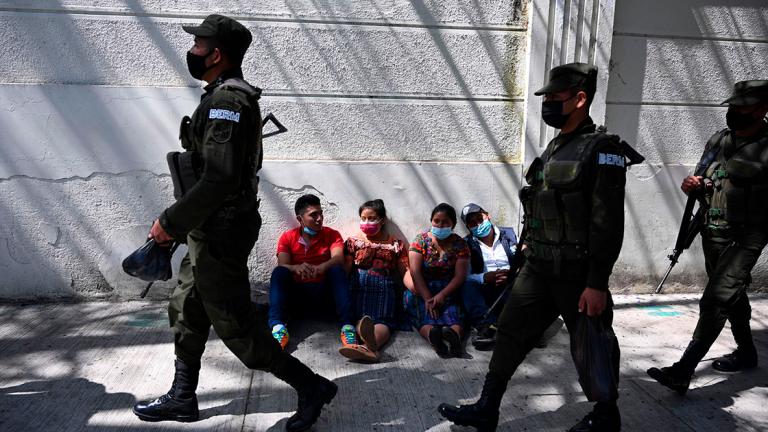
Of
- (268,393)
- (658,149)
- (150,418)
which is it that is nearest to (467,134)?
(658,149)

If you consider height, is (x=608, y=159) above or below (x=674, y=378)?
above

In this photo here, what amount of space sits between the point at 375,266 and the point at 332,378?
46.9 inches

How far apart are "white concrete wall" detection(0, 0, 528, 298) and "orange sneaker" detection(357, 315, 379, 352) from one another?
3.83 feet

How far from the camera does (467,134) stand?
492cm

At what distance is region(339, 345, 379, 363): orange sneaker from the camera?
3658 mm

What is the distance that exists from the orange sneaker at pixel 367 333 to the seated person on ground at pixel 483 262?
718 millimetres

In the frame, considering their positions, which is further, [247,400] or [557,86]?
[247,400]

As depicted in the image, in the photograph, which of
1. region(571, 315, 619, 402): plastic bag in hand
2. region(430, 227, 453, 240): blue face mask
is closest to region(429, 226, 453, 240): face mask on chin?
region(430, 227, 453, 240): blue face mask

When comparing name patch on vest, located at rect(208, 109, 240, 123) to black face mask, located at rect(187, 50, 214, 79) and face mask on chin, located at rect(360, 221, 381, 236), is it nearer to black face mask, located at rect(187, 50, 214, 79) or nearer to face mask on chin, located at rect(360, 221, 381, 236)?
black face mask, located at rect(187, 50, 214, 79)

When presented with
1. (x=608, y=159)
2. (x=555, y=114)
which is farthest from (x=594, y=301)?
(x=555, y=114)

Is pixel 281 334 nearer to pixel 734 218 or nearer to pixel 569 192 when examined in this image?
pixel 569 192

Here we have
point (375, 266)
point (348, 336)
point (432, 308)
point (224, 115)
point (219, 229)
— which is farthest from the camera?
point (375, 266)

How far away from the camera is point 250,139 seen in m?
2.67

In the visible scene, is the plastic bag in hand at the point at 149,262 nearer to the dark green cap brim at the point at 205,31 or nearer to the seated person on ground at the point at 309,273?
the dark green cap brim at the point at 205,31
